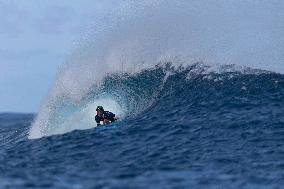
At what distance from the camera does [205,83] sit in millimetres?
30859

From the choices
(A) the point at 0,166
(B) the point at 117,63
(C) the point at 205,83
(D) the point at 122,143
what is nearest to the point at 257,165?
(D) the point at 122,143

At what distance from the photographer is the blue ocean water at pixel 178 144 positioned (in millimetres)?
16594

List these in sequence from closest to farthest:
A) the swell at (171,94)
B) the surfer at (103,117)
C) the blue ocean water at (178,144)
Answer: the blue ocean water at (178,144) < the swell at (171,94) < the surfer at (103,117)

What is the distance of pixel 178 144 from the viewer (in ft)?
70.6

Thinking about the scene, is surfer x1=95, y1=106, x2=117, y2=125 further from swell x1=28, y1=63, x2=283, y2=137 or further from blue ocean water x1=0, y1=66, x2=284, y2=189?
swell x1=28, y1=63, x2=283, y2=137

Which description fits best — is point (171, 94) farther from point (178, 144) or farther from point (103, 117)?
point (178, 144)

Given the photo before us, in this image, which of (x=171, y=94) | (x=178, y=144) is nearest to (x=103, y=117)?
(x=171, y=94)

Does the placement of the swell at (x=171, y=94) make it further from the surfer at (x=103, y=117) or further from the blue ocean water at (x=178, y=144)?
the surfer at (x=103, y=117)

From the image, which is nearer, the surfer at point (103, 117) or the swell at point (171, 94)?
the swell at point (171, 94)

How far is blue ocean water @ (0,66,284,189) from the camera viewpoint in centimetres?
1659

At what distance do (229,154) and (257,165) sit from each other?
173 cm

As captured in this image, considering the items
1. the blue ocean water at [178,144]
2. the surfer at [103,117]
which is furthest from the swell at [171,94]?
the surfer at [103,117]

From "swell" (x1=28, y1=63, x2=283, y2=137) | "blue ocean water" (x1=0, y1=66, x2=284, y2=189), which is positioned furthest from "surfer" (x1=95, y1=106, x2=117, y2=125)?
"swell" (x1=28, y1=63, x2=283, y2=137)

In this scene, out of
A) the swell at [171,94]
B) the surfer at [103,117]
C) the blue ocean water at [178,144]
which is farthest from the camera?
the surfer at [103,117]
